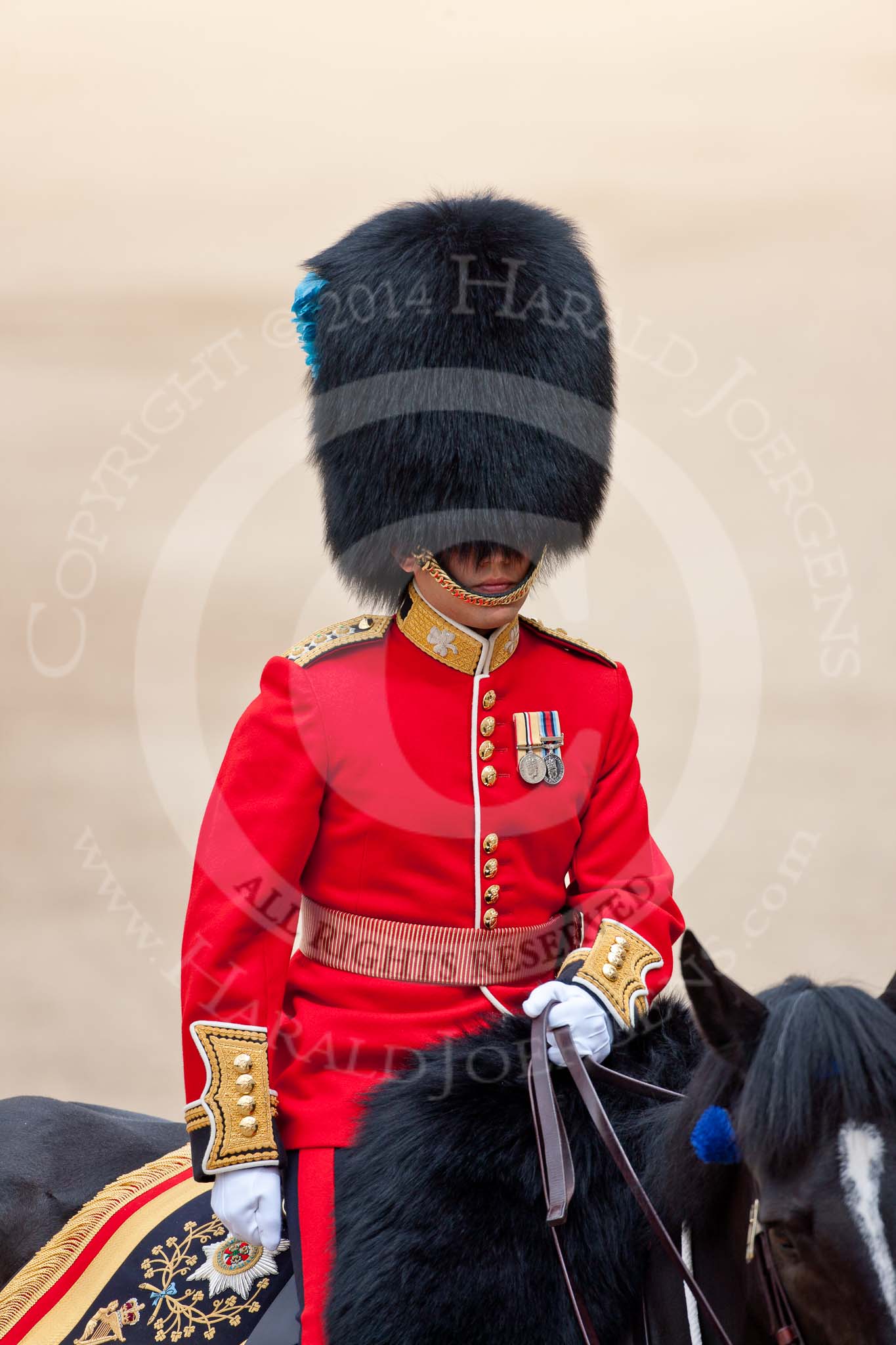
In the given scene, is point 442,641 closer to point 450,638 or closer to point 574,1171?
point 450,638

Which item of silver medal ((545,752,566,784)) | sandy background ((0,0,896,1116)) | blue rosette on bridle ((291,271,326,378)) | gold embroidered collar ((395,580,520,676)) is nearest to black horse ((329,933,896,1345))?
silver medal ((545,752,566,784))

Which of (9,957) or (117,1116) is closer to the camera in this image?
(117,1116)

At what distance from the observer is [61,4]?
3340 mm

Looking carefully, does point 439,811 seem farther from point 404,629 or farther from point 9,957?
point 9,957

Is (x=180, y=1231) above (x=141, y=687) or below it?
below

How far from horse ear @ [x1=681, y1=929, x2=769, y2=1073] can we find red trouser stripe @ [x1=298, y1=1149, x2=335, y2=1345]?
19.6 inches

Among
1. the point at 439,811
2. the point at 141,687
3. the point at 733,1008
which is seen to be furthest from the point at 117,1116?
the point at 141,687

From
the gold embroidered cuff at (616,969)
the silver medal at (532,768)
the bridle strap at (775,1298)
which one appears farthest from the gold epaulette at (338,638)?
the bridle strap at (775,1298)

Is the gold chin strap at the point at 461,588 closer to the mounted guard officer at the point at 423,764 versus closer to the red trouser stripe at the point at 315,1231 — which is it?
the mounted guard officer at the point at 423,764

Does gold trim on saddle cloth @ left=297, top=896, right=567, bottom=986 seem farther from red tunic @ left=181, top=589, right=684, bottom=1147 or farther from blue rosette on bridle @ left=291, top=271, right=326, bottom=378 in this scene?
blue rosette on bridle @ left=291, top=271, right=326, bottom=378

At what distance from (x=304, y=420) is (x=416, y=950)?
1.94 m

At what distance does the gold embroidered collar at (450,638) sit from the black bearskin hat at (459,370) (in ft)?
0.25

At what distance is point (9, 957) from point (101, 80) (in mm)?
2069

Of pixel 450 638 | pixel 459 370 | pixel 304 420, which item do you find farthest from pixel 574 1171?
pixel 304 420
